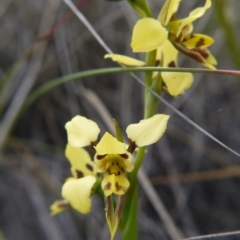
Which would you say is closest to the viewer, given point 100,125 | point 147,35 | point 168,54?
point 147,35

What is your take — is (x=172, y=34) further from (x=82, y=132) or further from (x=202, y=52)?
(x=82, y=132)

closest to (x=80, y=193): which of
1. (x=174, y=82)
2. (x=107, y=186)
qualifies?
(x=107, y=186)

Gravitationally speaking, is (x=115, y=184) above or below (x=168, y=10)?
below

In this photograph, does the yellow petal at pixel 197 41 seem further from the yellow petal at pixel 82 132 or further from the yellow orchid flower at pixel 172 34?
the yellow petal at pixel 82 132

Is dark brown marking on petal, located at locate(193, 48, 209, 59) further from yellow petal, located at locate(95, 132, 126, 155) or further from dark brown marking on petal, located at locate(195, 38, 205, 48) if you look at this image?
yellow petal, located at locate(95, 132, 126, 155)

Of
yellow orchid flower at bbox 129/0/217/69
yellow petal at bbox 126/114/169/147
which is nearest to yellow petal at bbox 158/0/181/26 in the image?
yellow orchid flower at bbox 129/0/217/69
